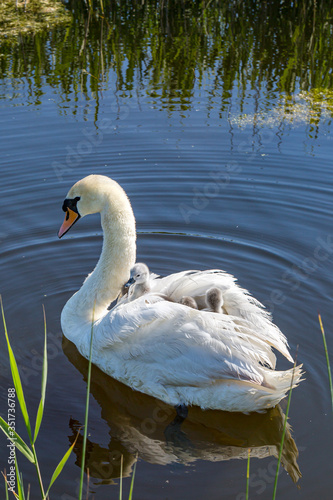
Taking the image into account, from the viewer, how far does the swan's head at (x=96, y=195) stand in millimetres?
4934

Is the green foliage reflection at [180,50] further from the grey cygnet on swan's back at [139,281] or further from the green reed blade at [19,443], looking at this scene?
the green reed blade at [19,443]

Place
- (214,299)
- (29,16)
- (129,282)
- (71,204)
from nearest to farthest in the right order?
(214,299) → (129,282) → (71,204) → (29,16)

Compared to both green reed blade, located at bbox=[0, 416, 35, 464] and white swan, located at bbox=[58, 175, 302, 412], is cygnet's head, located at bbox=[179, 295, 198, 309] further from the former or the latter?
green reed blade, located at bbox=[0, 416, 35, 464]

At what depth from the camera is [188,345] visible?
4117 mm

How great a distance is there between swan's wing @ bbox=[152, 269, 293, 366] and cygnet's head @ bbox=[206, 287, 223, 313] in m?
0.11

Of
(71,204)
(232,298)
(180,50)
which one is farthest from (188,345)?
(180,50)

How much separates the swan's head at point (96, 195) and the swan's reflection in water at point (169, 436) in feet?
4.81

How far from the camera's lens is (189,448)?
400 cm

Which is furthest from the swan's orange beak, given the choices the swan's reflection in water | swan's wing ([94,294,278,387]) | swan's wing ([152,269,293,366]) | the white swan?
the swan's reflection in water

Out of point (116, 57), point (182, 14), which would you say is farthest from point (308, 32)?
point (116, 57)

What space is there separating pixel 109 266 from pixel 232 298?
1.14 meters

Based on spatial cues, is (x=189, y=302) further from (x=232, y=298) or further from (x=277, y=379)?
(x=277, y=379)

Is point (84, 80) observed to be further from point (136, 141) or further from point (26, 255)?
point (26, 255)

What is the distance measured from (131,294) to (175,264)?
1.32 meters
